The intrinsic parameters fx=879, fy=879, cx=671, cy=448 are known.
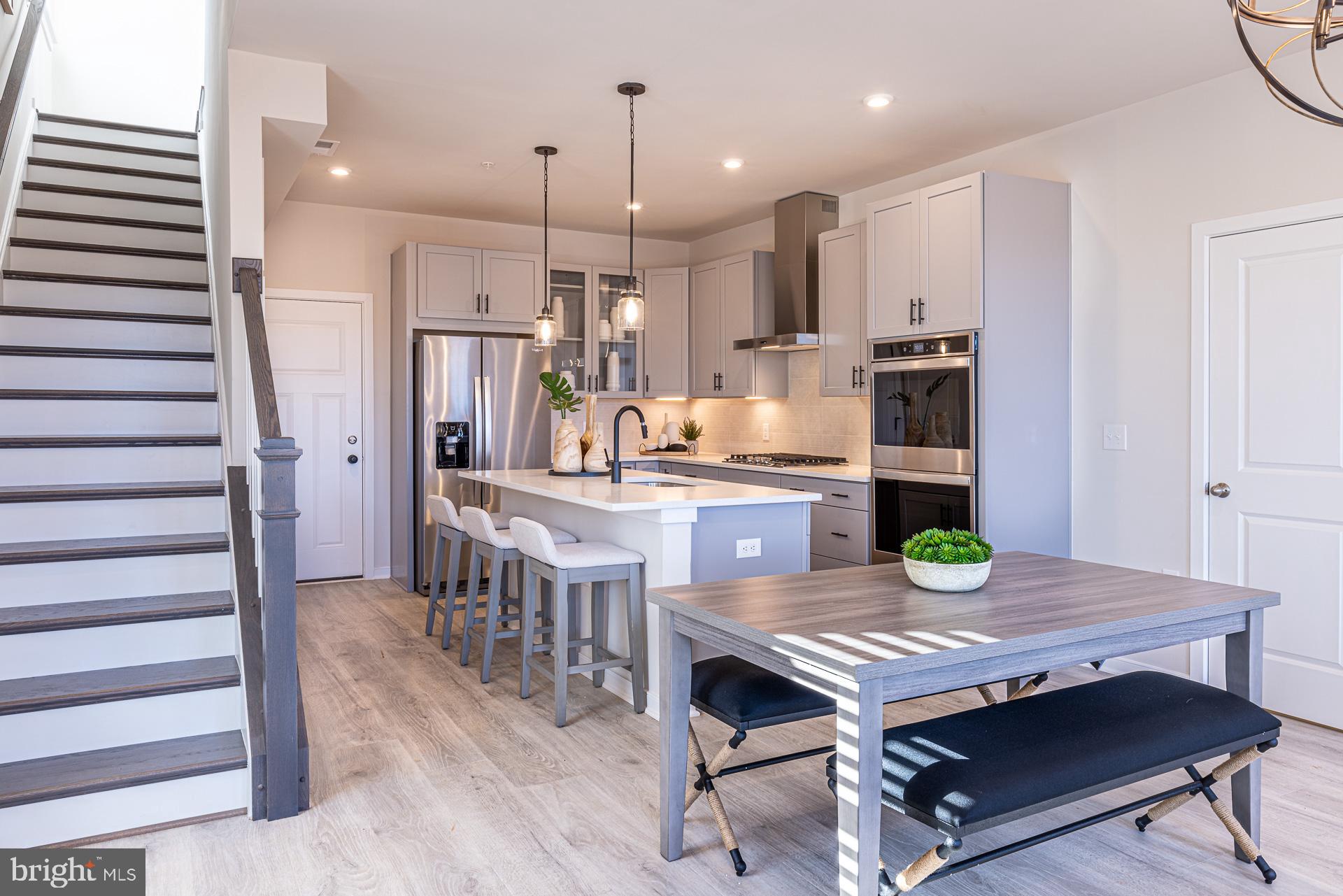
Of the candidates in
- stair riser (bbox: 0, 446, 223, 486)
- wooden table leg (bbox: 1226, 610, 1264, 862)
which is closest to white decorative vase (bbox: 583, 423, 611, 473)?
stair riser (bbox: 0, 446, 223, 486)

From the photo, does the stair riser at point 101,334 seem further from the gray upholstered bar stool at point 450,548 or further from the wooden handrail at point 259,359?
the gray upholstered bar stool at point 450,548

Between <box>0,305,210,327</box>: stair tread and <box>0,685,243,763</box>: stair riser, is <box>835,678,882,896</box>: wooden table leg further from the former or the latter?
<box>0,305,210,327</box>: stair tread

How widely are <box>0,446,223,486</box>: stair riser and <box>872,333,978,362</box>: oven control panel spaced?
3273mm

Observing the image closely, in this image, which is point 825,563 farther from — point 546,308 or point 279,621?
point 279,621

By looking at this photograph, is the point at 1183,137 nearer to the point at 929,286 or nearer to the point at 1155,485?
the point at 929,286

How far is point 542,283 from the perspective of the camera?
6.55 metres

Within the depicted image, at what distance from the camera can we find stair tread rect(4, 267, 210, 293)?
3979 mm

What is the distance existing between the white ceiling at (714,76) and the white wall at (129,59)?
1.72 metres

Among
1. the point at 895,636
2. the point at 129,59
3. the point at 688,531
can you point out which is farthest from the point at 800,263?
the point at 129,59

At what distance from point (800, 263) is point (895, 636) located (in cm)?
421

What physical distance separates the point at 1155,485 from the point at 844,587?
2.40 m

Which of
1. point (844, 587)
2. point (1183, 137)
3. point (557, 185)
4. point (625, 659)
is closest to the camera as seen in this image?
point (844, 587)

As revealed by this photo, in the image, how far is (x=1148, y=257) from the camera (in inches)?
160

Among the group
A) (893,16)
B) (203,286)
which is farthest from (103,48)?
(893,16)
